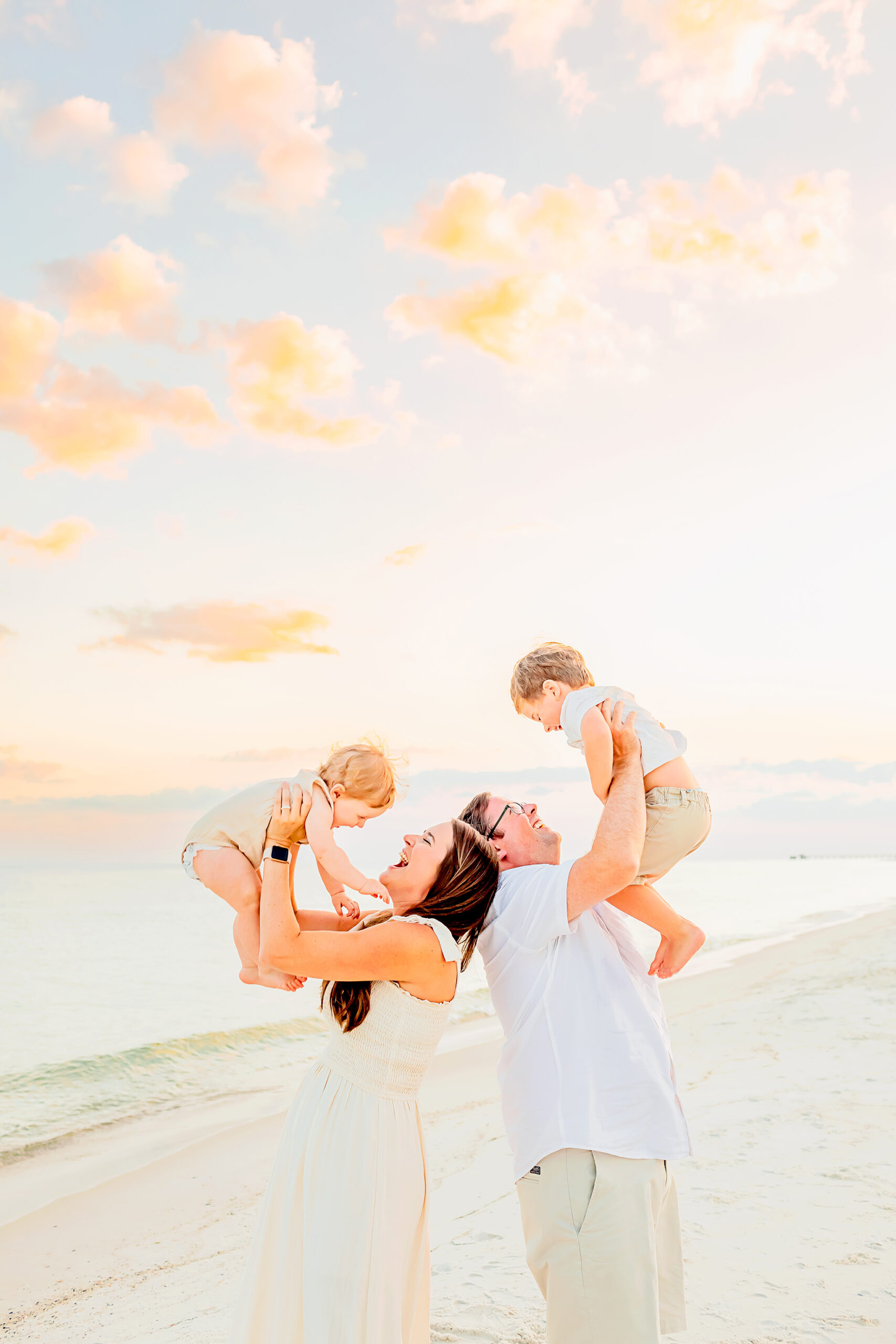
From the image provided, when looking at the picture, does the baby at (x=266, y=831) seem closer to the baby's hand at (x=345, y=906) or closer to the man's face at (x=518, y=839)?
the baby's hand at (x=345, y=906)

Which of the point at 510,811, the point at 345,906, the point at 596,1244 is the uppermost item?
the point at 510,811

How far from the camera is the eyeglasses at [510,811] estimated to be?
2.81 m

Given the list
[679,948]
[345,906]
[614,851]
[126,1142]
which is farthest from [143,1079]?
[614,851]

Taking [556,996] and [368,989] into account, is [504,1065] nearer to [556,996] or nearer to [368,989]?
[556,996]

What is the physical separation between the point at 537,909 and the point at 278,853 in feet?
2.63

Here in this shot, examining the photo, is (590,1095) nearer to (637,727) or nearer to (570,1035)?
(570,1035)

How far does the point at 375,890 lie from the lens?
312cm

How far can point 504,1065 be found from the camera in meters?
2.51

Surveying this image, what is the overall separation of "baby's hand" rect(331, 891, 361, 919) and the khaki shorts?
3.35ft

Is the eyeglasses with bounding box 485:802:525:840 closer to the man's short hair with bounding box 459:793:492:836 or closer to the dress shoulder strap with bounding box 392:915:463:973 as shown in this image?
the man's short hair with bounding box 459:793:492:836

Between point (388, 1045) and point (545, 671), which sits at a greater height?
point (545, 671)

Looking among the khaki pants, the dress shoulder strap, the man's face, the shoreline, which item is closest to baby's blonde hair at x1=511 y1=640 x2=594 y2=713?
the man's face

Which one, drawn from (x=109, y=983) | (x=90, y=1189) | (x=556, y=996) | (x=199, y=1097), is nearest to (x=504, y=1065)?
(x=556, y=996)

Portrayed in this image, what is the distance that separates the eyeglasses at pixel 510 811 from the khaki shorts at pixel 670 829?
663 mm
